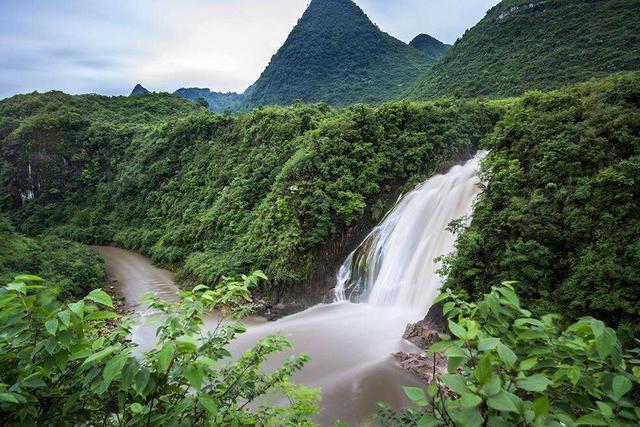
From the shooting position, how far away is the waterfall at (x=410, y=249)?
→ 404 inches

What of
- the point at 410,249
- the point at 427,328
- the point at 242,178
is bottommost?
the point at 427,328

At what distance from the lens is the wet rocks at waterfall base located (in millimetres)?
7133

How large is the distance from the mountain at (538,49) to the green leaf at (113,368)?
116 ft

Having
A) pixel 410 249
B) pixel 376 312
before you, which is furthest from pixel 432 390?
pixel 410 249

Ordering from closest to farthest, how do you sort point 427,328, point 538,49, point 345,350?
point 427,328
point 345,350
point 538,49

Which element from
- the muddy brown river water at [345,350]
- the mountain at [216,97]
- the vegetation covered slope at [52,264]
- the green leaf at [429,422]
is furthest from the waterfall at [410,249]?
the mountain at [216,97]

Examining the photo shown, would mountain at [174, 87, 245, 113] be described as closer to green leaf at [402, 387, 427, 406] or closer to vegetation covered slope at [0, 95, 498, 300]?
vegetation covered slope at [0, 95, 498, 300]

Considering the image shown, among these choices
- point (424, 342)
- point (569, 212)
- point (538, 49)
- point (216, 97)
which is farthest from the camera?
point (216, 97)

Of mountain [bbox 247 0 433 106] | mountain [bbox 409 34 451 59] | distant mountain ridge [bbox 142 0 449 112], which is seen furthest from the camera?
mountain [bbox 409 34 451 59]

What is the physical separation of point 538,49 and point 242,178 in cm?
3466

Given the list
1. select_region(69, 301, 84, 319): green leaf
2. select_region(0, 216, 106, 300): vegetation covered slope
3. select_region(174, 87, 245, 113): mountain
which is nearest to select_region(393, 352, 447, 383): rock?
select_region(69, 301, 84, 319): green leaf

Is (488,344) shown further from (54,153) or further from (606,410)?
(54,153)

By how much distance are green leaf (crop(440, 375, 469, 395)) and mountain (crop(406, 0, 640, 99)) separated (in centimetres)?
3465

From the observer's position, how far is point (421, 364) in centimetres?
736
